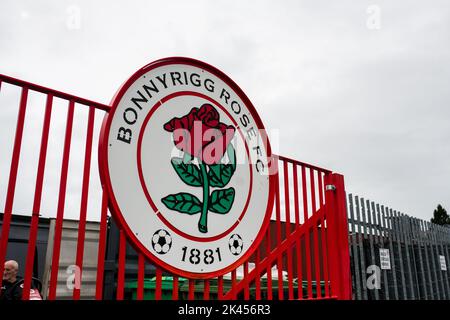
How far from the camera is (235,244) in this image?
256 centimetres

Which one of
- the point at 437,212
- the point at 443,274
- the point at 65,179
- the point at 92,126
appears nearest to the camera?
the point at 65,179

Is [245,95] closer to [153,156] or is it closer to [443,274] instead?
[153,156]

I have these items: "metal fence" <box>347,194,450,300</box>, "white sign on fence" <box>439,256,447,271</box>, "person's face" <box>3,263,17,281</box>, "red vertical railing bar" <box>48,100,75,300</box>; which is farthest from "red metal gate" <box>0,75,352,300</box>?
"white sign on fence" <box>439,256,447,271</box>

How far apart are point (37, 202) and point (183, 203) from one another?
→ 2.72 ft

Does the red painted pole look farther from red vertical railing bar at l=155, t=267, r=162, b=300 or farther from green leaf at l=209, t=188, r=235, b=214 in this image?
red vertical railing bar at l=155, t=267, r=162, b=300

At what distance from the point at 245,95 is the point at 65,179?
149 cm

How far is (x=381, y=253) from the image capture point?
6.37 metres

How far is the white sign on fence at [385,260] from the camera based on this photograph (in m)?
6.34

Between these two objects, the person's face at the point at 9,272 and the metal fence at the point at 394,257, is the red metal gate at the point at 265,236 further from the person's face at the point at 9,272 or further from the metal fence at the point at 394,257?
the metal fence at the point at 394,257

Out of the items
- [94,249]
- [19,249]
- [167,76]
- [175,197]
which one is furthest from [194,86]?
[19,249]

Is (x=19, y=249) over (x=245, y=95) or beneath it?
beneath

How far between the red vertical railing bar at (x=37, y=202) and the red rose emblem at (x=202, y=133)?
2.21 feet

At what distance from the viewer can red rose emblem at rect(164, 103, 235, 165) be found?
7.89ft

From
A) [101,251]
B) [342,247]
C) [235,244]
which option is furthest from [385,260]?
[101,251]
